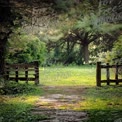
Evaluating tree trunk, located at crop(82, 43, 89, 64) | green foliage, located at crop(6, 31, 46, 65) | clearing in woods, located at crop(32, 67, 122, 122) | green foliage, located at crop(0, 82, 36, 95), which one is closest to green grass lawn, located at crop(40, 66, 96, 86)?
green foliage, located at crop(6, 31, 46, 65)

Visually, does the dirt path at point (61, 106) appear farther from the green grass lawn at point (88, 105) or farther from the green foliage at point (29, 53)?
the green foliage at point (29, 53)

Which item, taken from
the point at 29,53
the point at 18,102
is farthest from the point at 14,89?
the point at 29,53

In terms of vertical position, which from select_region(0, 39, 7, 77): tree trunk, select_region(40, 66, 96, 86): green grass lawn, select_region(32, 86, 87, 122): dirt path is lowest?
select_region(32, 86, 87, 122): dirt path

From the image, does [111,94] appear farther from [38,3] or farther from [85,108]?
[38,3]

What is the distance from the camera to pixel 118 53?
18078 millimetres

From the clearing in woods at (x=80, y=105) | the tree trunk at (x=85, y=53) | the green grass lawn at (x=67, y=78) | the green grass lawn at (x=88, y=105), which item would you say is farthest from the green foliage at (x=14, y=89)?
the tree trunk at (x=85, y=53)

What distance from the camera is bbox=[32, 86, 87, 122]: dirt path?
324 inches

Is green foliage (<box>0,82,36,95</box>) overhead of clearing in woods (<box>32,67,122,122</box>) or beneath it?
overhead

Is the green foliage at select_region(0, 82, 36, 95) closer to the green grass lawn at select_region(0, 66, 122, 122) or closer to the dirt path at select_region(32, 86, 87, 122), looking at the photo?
the green grass lawn at select_region(0, 66, 122, 122)

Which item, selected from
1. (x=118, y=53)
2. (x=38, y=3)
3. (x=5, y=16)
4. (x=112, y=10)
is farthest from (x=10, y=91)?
(x=118, y=53)

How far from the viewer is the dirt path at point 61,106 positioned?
8242 millimetres

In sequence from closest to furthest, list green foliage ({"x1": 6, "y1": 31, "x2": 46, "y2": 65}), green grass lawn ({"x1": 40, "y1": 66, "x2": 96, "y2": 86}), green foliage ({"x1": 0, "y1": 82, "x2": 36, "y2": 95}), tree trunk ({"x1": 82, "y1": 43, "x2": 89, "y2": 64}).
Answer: green foliage ({"x1": 0, "y1": 82, "x2": 36, "y2": 95}) < green grass lawn ({"x1": 40, "y1": 66, "x2": 96, "y2": 86}) < green foliage ({"x1": 6, "y1": 31, "x2": 46, "y2": 65}) < tree trunk ({"x1": 82, "y1": 43, "x2": 89, "y2": 64})

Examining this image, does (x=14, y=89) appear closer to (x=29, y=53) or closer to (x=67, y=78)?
(x=67, y=78)

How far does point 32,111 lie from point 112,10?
141 inches
